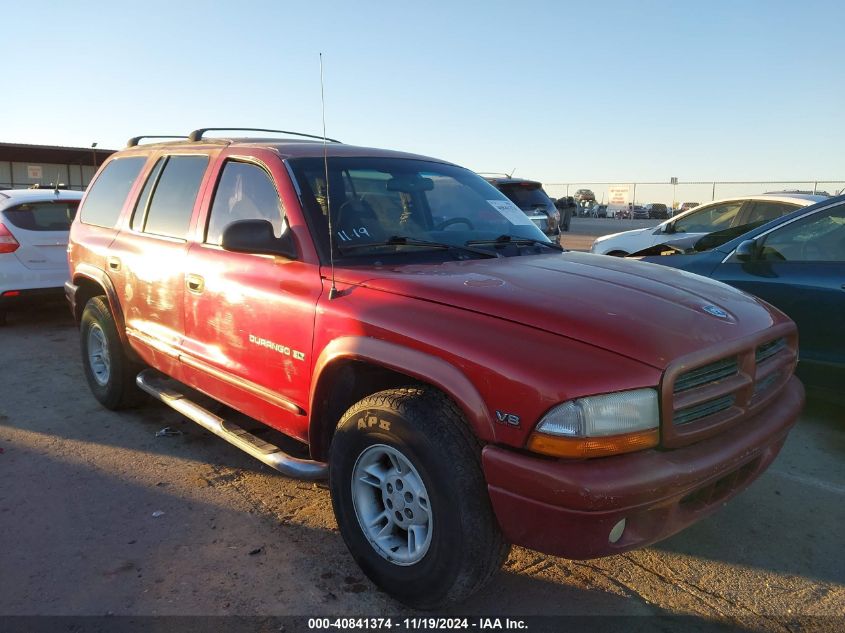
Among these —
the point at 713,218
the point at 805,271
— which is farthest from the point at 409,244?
the point at 713,218

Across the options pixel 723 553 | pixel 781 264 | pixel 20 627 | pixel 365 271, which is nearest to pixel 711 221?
pixel 781 264

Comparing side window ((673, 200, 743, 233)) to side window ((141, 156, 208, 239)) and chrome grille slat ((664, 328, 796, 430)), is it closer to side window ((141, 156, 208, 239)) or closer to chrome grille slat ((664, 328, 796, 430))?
chrome grille slat ((664, 328, 796, 430))

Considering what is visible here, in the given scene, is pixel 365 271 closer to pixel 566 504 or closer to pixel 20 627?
pixel 566 504

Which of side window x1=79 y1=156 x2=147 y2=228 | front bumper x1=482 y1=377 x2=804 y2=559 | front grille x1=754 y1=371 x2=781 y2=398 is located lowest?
front bumper x1=482 y1=377 x2=804 y2=559

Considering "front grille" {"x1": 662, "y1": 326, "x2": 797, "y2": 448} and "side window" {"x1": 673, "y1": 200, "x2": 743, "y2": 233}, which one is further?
"side window" {"x1": 673, "y1": 200, "x2": 743, "y2": 233}

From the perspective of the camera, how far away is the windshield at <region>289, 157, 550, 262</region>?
315cm

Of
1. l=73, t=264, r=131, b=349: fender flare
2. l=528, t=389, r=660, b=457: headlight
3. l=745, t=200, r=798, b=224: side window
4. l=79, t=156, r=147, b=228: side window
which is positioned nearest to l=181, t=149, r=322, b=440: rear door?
l=73, t=264, r=131, b=349: fender flare

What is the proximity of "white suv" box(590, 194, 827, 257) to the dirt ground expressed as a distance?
4175 millimetres

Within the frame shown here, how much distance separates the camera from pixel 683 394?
2.29 m

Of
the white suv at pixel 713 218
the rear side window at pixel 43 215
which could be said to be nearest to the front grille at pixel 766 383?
the white suv at pixel 713 218

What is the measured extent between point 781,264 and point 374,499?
3485 mm

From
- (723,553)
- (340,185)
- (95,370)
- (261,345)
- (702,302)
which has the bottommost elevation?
(723,553)

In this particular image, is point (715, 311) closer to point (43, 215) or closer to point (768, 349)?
point (768, 349)

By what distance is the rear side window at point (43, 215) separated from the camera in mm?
7523
